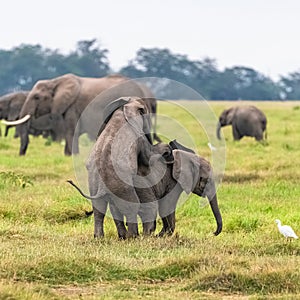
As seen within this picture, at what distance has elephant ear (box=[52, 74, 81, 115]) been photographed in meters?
22.1

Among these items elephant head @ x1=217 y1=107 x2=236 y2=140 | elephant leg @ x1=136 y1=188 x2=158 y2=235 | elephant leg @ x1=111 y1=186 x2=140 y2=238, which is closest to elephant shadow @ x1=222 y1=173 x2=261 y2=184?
elephant leg @ x1=136 y1=188 x2=158 y2=235

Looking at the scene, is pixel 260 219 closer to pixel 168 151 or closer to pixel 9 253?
pixel 168 151

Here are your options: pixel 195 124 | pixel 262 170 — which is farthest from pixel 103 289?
pixel 195 124

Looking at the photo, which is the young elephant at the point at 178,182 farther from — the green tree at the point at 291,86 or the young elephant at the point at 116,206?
the green tree at the point at 291,86

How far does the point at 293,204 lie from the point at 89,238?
3648mm

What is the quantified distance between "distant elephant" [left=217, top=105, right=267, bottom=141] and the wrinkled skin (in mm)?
17061

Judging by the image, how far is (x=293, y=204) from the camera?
12148 mm

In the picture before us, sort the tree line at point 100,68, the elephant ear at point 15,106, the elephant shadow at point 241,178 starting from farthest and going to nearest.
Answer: the tree line at point 100,68, the elephant ear at point 15,106, the elephant shadow at point 241,178

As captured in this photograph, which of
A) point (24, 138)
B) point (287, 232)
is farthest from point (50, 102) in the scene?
point (287, 232)

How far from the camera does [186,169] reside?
31.4 feet

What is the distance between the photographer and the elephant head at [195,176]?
9547mm

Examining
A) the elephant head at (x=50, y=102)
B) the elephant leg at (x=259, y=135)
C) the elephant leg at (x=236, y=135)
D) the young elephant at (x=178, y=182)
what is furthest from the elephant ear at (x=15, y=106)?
the young elephant at (x=178, y=182)

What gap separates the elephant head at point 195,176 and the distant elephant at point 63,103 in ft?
36.2

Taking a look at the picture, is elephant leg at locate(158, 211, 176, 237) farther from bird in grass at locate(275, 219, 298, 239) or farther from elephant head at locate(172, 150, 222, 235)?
bird in grass at locate(275, 219, 298, 239)
